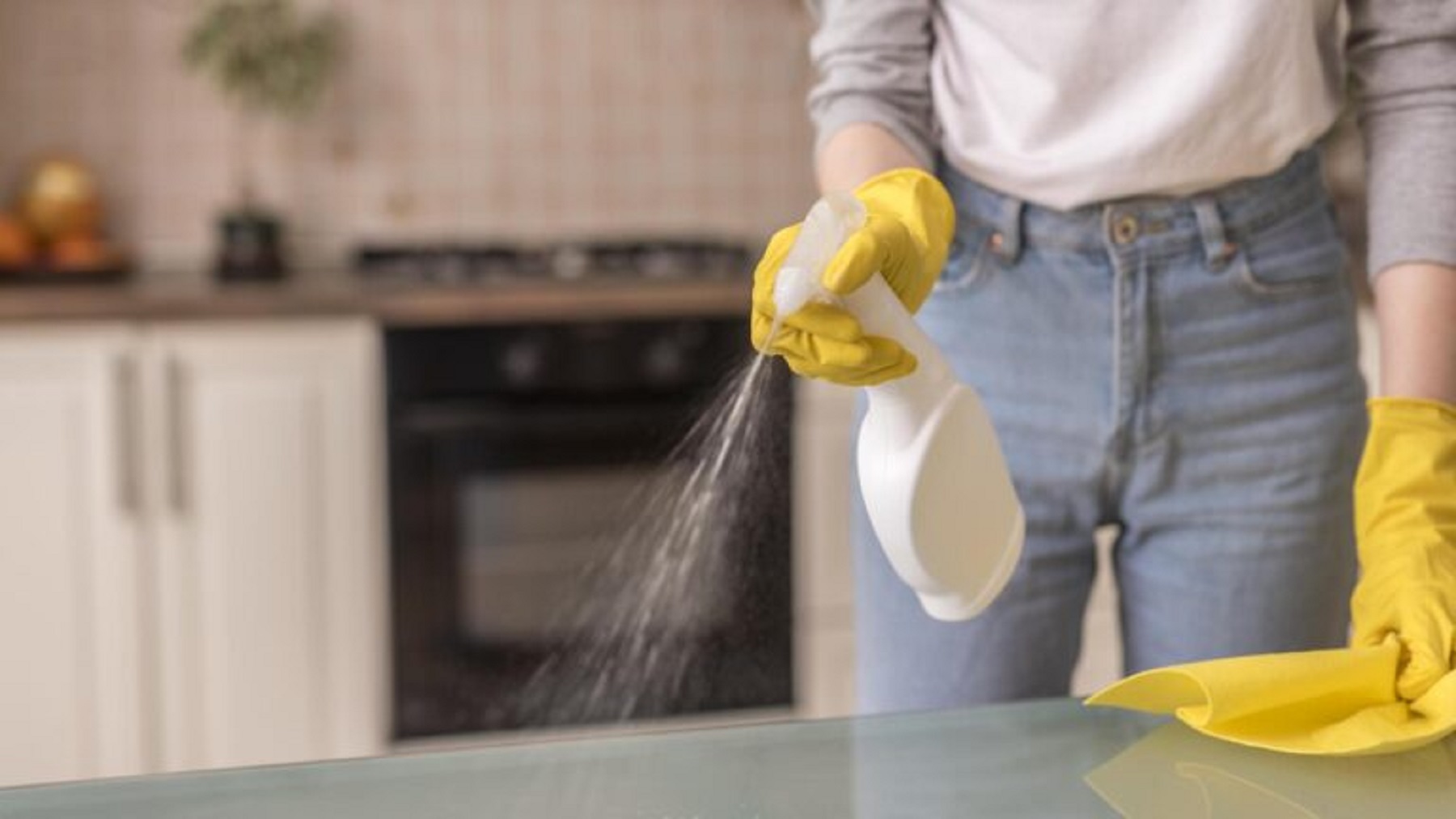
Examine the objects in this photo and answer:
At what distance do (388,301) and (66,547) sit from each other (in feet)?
1.72

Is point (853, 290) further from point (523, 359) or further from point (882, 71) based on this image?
point (523, 359)

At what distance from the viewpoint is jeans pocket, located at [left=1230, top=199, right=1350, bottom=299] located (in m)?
1.20

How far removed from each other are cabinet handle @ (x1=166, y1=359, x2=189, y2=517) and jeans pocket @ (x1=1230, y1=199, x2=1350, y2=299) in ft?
5.51

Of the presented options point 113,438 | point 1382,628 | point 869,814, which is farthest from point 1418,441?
point 113,438

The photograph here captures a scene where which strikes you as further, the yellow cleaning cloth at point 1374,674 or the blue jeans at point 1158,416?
the blue jeans at point 1158,416

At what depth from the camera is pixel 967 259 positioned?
3.99 feet

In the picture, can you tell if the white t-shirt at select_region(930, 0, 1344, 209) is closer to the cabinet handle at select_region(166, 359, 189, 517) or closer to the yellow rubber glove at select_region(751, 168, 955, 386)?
the yellow rubber glove at select_region(751, 168, 955, 386)

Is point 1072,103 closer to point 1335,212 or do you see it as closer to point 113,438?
point 1335,212

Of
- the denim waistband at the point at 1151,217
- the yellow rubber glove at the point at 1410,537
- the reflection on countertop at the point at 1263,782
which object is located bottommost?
the reflection on countertop at the point at 1263,782

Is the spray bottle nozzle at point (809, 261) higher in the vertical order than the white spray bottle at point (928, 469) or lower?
higher

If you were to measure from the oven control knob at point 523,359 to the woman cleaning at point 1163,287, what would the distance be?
1422 mm

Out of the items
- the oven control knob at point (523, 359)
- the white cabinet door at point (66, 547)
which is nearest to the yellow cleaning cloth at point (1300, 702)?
the oven control knob at point (523, 359)

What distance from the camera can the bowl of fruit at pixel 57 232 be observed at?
271 centimetres

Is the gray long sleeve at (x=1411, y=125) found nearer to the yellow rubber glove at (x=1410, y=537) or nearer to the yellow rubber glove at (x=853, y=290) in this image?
the yellow rubber glove at (x=1410, y=537)
